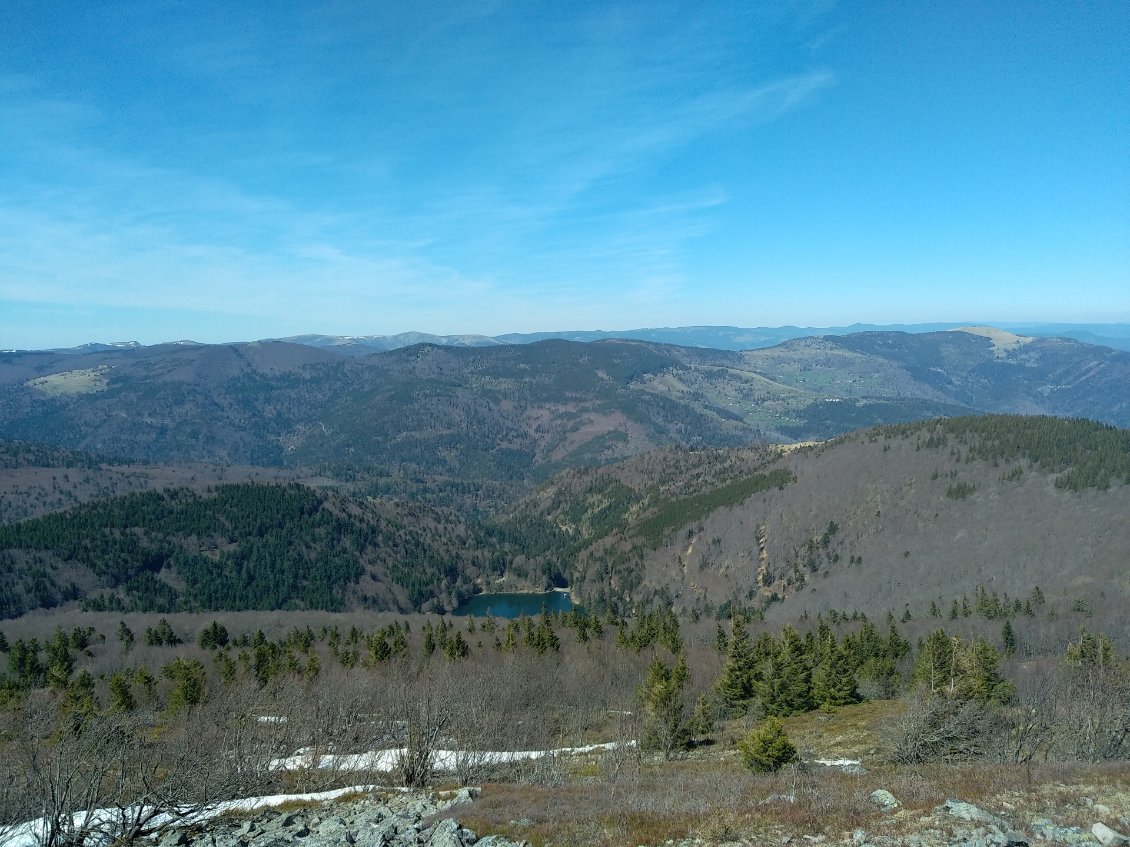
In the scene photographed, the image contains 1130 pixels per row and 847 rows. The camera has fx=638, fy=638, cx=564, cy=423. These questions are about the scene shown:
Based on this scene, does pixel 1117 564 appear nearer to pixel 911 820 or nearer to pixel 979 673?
pixel 979 673

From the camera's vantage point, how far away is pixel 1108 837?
2023 centimetres

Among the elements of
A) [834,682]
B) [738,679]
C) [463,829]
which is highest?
[463,829]

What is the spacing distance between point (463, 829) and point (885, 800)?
696 inches

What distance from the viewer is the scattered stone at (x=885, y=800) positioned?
85.0 ft

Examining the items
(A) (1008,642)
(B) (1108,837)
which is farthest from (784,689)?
(B) (1108,837)

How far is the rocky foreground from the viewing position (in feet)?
70.8

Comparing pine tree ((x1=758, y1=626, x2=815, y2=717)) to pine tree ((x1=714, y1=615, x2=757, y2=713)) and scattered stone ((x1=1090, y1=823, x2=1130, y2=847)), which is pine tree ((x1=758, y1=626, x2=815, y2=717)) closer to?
pine tree ((x1=714, y1=615, x2=757, y2=713))

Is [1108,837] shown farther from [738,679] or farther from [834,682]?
[738,679]

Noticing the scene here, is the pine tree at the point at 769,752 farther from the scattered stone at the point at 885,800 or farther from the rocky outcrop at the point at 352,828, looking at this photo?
the rocky outcrop at the point at 352,828

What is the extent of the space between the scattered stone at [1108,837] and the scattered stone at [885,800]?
6.74 metres

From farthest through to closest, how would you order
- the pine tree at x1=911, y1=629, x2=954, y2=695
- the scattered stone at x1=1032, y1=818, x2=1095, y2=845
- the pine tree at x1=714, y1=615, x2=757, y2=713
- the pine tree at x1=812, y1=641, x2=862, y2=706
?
the pine tree at x1=714, y1=615, x2=757, y2=713
the pine tree at x1=812, y1=641, x2=862, y2=706
the pine tree at x1=911, y1=629, x2=954, y2=695
the scattered stone at x1=1032, y1=818, x2=1095, y2=845

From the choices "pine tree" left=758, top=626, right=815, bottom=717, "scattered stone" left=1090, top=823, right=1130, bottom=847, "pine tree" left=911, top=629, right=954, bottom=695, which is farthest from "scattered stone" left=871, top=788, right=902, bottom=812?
"pine tree" left=758, top=626, right=815, bottom=717

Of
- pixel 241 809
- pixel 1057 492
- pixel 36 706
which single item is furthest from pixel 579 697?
pixel 1057 492

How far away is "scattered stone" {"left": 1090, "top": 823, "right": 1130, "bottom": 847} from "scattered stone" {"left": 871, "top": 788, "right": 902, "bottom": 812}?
6.74 metres
